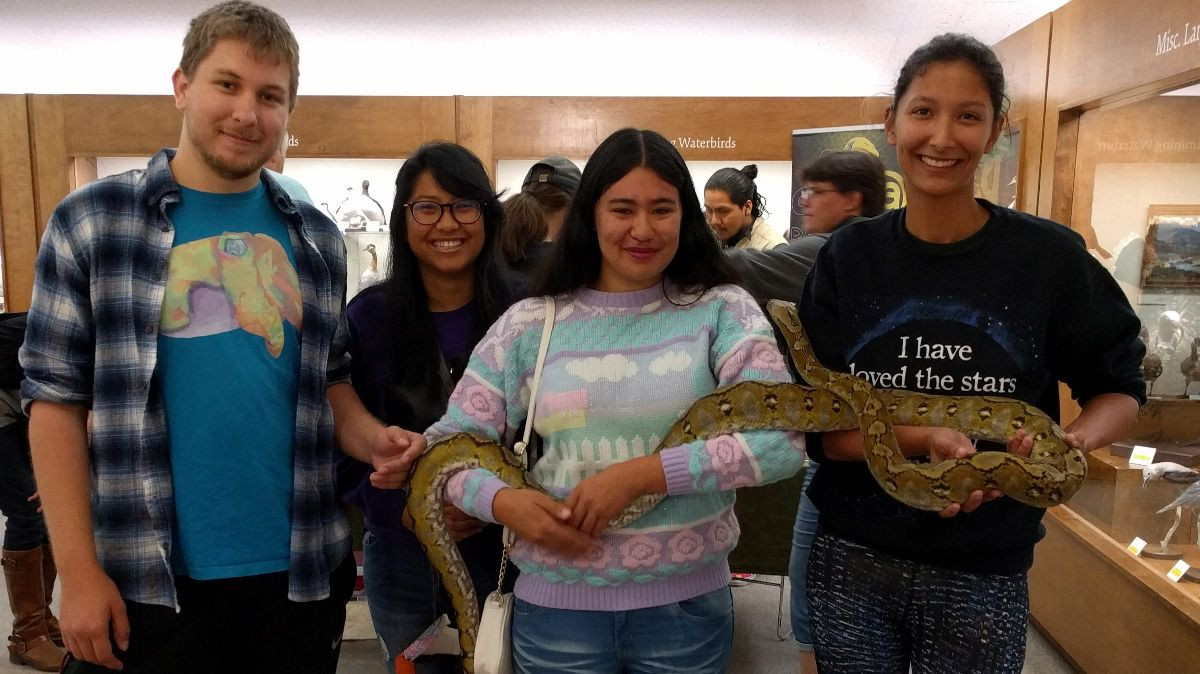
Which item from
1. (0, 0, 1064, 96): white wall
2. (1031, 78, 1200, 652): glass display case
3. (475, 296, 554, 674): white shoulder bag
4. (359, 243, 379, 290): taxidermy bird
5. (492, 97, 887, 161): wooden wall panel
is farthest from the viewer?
(0, 0, 1064, 96): white wall

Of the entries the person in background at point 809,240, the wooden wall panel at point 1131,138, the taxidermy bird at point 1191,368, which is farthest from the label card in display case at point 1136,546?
the person in background at point 809,240

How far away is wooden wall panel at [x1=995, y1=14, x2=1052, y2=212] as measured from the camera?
14.7 ft

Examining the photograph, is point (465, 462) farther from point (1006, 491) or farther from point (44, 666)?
point (44, 666)

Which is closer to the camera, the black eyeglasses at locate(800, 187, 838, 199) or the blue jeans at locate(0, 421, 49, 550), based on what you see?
the black eyeglasses at locate(800, 187, 838, 199)

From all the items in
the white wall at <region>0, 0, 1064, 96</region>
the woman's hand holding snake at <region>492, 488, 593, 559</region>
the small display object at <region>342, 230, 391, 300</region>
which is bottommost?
→ the woman's hand holding snake at <region>492, 488, 593, 559</region>

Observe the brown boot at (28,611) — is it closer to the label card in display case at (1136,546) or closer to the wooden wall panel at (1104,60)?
the label card in display case at (1136,546)

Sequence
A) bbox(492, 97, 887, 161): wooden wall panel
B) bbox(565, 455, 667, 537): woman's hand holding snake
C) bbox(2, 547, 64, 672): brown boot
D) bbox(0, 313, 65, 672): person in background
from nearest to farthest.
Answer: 1. bbox(565, 455, 667, 537): woman's hand holding snake
2. bbox(0, 313, 65, 672): person in background
3. bbox(2, 547, 64, 672): brown boot
4. bbox(492, 97, 887, 161): wooden wall panel

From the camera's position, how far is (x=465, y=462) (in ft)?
6.11

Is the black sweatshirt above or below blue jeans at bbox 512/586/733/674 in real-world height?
above

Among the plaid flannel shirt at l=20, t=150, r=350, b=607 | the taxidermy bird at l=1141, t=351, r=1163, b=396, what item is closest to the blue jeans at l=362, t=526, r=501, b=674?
the plaid flannel shirt at l=20, t=150, r=350, b=607

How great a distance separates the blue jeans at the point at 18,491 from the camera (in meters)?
4.00

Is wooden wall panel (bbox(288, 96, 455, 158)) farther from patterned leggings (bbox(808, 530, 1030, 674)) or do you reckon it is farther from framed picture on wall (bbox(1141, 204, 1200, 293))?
patterned leggings (bbox(808, 530, 1030, 674))

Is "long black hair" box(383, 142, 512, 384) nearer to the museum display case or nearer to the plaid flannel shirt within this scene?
the plaid flannel shirt

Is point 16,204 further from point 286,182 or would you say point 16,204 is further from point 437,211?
point 437,211
